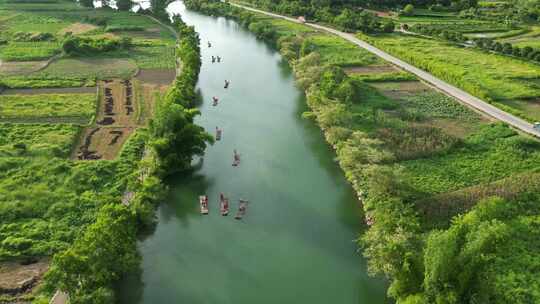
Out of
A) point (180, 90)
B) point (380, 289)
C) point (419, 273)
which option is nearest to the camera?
point (419, 273)

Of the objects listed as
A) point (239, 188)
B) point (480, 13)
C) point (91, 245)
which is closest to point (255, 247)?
point (239, 188)

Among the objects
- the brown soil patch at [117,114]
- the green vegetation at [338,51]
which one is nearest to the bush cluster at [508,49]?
the green vegetation at [338,51]

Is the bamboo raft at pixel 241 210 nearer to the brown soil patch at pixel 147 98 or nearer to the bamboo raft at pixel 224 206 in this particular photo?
the bamboo raft at pixel 224 206

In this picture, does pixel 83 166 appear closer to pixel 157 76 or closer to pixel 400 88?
pixel 157 76

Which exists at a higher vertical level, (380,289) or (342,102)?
(342,102)

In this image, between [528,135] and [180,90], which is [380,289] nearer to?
[528,135]

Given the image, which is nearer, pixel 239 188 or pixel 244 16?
pixel 239 188

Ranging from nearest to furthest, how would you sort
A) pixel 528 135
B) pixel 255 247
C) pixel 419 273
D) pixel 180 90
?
pixel 419 273
pixel 255 247
pixel 528 135
pixel 180 90
